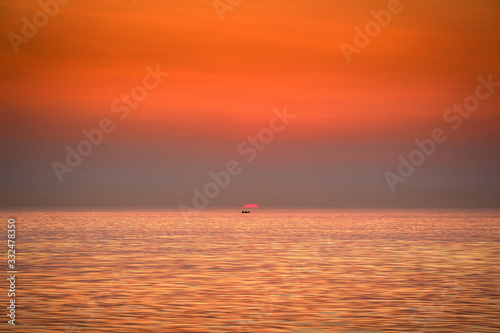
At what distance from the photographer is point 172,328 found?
27.0 meters

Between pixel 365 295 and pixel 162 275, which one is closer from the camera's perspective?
pixel 365 295

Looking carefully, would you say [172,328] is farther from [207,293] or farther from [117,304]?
[207,293]

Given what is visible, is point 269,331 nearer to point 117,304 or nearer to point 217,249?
point 117,304

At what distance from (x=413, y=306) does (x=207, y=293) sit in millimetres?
10872

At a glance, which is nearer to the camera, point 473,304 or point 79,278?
point 473,304

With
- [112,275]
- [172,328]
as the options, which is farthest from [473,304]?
[112,275]

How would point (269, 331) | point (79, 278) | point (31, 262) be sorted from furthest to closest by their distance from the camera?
point (31, 262) → point (79, 278) → point (269, 331)

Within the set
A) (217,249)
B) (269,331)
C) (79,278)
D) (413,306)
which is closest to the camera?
(269,331)

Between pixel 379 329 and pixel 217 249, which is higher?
pixel 217 249

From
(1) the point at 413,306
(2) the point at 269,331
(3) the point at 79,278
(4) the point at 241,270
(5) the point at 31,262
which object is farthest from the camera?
(5) the point at 31,262

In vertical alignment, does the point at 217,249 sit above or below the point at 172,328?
above

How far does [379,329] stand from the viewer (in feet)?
88.1

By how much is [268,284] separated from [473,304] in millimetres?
12257

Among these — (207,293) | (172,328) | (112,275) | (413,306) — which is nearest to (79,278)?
(112,275)
